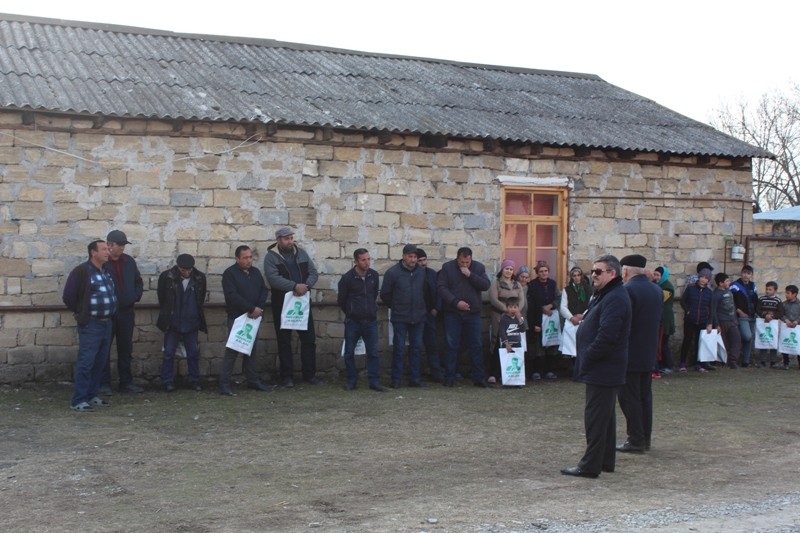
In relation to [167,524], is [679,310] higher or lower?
higher

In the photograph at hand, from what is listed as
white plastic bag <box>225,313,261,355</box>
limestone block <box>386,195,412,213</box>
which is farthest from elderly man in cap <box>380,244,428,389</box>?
white plastic bag <box>225,313,261,355</box>

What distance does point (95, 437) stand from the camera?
8883 mm

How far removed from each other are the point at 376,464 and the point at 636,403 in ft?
7.61

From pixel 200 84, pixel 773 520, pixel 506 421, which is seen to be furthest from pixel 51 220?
pixel 773 520

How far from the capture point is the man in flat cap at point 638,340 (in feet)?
27.4

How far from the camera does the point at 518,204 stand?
561 inches

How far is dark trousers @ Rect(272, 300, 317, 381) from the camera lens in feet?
39.5

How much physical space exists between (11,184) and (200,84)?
2.93 m

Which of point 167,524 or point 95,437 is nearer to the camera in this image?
point 167,524

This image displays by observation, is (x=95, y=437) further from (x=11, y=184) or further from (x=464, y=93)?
(x=464, y=93)

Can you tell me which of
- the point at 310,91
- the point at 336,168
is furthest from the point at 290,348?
the point at 310,91

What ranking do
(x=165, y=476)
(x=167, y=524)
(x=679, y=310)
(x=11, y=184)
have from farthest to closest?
1. (x=679, y=310)
2. (x=11, y=184)
3. (x=165, y=476)
4. (x=167, y=524)

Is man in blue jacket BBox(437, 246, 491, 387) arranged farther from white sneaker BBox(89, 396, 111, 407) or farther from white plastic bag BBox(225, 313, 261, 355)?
white sneaker BBox(89, 396, 111, 407)

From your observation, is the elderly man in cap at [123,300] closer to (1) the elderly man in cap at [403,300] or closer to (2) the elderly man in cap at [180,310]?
(2) the elderly man in cap at [180,310]
